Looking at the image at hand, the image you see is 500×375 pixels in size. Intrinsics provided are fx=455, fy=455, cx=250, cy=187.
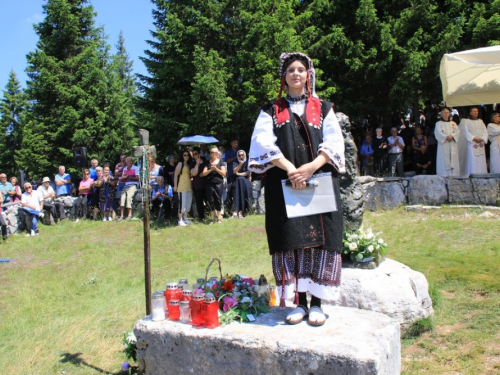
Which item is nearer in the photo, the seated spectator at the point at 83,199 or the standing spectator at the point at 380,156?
the standing spectator at the point at 380,156

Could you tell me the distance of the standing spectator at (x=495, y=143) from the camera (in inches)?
416

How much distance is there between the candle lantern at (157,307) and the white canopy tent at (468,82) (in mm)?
7459

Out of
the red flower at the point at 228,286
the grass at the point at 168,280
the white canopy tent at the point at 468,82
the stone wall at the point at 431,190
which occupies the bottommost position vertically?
the grass at the point at 168,280

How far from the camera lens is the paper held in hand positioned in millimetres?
3381

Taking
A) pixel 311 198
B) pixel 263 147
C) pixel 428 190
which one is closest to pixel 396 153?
pixel 428 190

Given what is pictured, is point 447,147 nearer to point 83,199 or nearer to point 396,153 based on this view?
point 396,153

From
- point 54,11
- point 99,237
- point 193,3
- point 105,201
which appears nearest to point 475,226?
point 99,237

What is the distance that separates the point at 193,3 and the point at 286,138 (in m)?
13.1

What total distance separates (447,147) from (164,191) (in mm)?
7158

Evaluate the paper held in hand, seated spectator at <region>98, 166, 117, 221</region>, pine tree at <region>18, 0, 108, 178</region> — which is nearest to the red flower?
the paper held in hand

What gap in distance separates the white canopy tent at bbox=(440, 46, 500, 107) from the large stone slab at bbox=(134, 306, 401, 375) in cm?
699

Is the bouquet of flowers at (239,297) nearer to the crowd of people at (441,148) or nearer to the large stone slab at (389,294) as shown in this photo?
the large stone slab at (389,294)

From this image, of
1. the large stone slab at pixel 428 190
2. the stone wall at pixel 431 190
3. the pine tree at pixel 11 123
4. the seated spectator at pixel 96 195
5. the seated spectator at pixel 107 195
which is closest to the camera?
the stone wall at pixel 431 190

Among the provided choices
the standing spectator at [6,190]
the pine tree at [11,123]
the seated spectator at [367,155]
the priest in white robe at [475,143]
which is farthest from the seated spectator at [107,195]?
the pine tree at [11,123]
